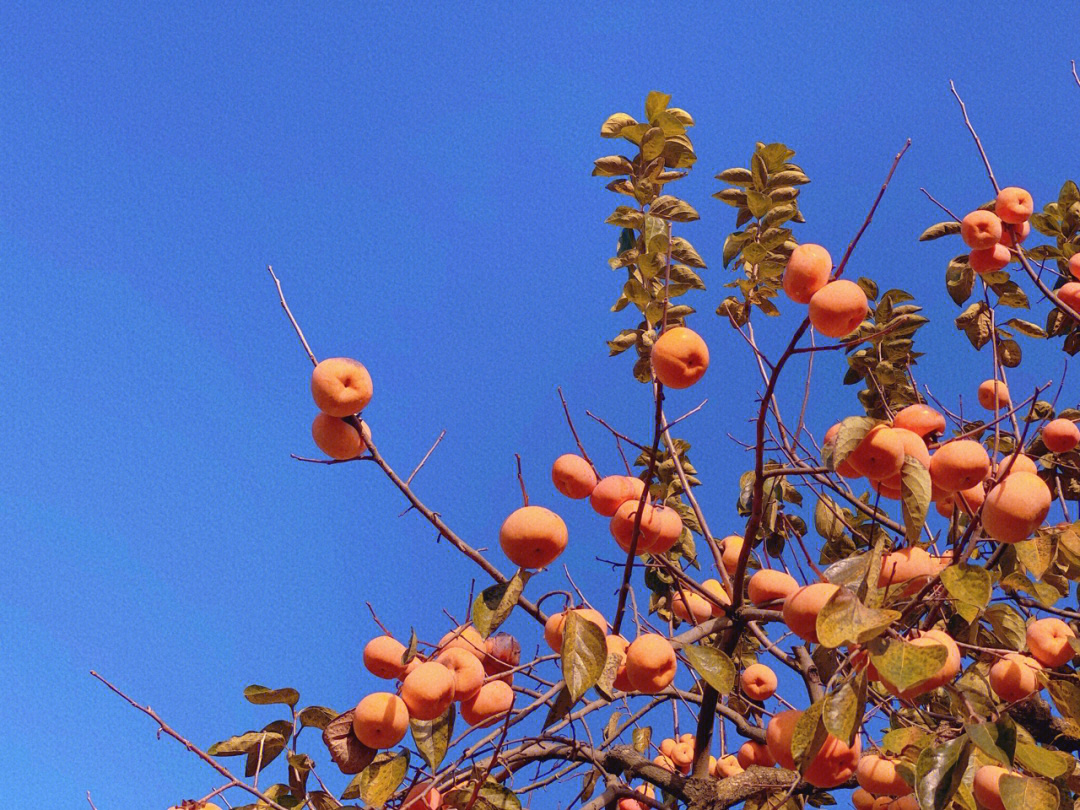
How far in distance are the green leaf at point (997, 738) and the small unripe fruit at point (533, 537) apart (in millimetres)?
924

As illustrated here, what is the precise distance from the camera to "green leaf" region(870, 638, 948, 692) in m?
1.35

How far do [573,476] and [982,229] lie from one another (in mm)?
2071

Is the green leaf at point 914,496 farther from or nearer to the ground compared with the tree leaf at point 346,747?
farther from the ground

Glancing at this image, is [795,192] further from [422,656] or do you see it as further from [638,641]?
[422,656]

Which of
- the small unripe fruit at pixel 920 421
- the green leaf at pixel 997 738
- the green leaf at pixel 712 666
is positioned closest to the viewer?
the green leaf at pixel 997 738

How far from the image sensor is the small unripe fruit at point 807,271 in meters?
1.84

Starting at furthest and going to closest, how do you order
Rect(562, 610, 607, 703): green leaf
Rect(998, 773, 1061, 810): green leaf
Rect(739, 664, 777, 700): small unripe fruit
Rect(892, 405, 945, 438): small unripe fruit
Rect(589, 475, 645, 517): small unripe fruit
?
Rect(739, 664, 777, 700): small unripe fruit → Rect(589, 475, 645, 517): small unripe fruit → Rect(892, 405, 945, 438): small unripe fruit → Rect(562, 610, 607, 703): green leaf → Rect(998, 773, 1061, 810): green leaf

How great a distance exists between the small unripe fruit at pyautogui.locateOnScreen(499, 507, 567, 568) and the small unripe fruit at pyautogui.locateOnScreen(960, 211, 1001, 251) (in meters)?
2.26

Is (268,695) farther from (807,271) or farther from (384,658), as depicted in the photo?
(807,271)

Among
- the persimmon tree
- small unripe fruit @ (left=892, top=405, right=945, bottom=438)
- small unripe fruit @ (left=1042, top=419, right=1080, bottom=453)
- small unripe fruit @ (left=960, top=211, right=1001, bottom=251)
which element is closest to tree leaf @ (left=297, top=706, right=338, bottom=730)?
the persimmon tree

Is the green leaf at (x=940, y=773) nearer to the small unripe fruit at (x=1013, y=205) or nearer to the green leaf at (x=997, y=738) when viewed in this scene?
the green leaf at (x=997, y=738)

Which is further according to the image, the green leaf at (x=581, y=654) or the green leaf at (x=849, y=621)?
the green leaf at (x=581, y=654)

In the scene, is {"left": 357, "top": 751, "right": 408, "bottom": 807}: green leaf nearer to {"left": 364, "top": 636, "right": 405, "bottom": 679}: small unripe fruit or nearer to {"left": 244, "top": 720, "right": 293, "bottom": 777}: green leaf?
{"left": 364, "top": 636, "right": 405, "bottom": 679}: small unripe fruit

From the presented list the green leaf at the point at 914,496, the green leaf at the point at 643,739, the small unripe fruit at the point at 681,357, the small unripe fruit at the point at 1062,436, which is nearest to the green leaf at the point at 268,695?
the small unripe fruit at the point at 681,357
